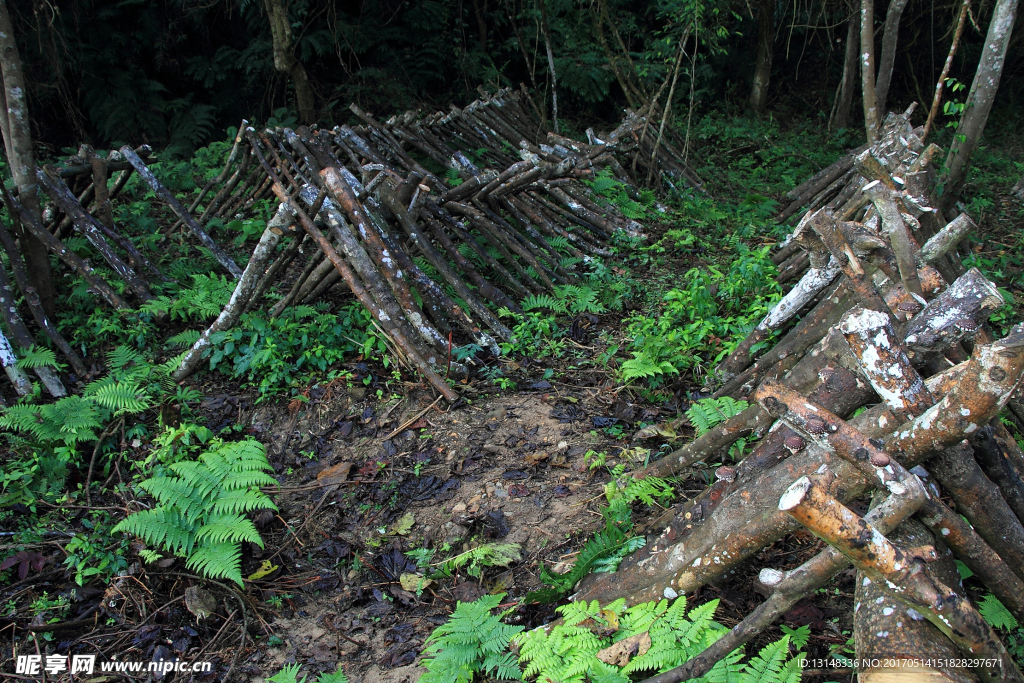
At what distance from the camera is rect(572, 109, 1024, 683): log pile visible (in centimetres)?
144

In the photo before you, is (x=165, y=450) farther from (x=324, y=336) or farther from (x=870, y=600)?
(x=870, y=600)

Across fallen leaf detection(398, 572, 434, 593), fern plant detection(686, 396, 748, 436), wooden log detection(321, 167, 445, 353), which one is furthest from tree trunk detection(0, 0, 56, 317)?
fern plant detection(686, 396, 748, 436)

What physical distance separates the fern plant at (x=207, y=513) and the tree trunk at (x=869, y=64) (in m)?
7.92

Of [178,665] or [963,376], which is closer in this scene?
[963,376]

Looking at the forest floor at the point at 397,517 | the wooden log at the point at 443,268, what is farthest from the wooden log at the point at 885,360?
the wooden log at the point at 443,268

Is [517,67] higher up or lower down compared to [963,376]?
higher up

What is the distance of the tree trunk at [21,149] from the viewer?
473cm

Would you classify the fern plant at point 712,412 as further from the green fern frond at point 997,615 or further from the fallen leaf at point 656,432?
the green fern frond at point 997,615

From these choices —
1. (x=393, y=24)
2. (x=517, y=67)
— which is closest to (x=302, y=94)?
(x=393, y=24)

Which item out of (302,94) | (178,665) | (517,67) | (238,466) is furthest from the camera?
(517,67)

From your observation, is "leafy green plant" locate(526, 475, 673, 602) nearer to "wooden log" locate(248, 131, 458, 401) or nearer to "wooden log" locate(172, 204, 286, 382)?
"wooden log" locate(248, 131, 458, 401)

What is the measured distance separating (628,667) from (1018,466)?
5.66ft

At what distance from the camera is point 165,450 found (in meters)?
3.69

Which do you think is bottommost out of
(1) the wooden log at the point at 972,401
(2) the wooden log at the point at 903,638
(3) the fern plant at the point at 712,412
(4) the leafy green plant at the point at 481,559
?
(4) the leafy green plant at the point at 481,559
